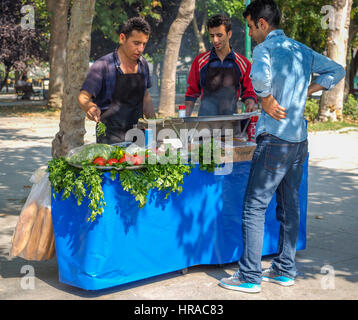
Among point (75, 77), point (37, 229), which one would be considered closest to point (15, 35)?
point (75, 77)

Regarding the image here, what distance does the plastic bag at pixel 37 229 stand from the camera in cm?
475

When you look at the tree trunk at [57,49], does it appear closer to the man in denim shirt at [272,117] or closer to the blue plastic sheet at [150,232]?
the blue plastic sheet at [150,232]

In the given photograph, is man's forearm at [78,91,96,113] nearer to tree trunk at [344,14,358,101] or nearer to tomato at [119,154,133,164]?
tomato at [119,154,133,164]

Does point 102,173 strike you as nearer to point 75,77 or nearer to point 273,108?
point 273,108

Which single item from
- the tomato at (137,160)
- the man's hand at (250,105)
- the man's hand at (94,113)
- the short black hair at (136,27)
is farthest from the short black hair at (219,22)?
the tomato at (137,160)

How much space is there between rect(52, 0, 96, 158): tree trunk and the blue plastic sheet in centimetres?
359

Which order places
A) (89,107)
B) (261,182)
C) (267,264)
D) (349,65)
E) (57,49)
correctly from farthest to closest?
(349,65)
(57,49)
(267,264)
(89,107)
(261,182)

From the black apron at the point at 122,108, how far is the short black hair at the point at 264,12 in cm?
138

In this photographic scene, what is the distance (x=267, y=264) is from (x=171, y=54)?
1838cm

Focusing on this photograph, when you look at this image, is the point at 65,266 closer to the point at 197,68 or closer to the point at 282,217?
the point at 282,217

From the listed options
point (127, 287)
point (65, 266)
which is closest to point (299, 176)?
point (127, 287)

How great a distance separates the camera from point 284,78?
4.43m

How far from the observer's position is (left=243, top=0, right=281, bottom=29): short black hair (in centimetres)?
444

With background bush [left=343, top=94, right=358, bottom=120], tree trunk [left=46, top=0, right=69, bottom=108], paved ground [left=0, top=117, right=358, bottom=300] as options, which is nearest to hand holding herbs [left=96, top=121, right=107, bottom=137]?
paved ground [left=0, top=117, right=358, bottom=300]
